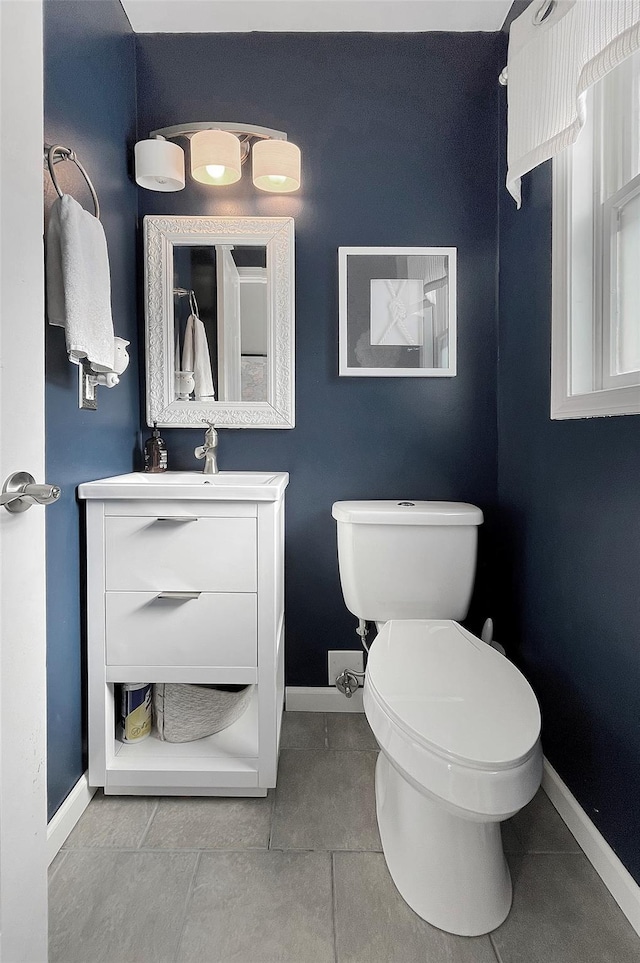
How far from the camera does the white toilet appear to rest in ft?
3.11

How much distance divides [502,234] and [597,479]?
1023 mm

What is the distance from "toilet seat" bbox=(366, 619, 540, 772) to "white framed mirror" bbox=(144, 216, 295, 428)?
900 millimetres

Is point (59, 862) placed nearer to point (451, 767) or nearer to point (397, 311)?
point (451, 767)

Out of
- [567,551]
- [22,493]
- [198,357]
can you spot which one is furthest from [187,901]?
[198,357]

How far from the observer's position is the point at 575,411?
1.32 meters

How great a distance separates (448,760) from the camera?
0.95m

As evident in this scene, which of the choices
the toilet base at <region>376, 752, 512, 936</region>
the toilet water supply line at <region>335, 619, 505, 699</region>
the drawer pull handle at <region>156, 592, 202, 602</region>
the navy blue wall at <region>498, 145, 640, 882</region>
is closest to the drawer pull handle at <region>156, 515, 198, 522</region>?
the drawer pull handle at <region>156, 592, 202, 602</region>

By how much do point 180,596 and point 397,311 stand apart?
117 centimetres

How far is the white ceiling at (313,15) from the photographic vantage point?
5.74ft

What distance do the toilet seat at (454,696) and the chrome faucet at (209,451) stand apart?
2.60 feet

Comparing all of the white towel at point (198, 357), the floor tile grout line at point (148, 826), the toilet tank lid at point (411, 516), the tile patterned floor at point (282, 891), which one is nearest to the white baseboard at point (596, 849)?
the tile patterned floor at point (282, 891)

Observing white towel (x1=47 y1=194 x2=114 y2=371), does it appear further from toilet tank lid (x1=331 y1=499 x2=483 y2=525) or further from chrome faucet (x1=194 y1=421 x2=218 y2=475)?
toilet tank lid (x1=331 y1=499 x2=483 y2=525)

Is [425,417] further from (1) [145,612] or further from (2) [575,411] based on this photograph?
(1) [145,612]

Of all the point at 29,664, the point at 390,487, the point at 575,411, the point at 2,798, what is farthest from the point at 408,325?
the point at 2,798
